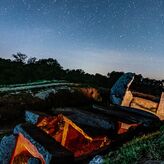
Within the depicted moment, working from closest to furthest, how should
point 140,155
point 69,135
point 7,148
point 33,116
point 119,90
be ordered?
point 140,155
point 7,148
point 33,116
point 69,135
point 119,90

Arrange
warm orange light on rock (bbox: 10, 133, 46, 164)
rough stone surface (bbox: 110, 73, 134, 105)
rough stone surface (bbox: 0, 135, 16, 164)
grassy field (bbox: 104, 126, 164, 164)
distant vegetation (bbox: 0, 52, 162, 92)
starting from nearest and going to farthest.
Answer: grassy field (bbox: 104, 126, 164, 164) < warm orange light on rock (bbox: 10, 133, 46, 164) < rough stone surface (bbox: 0, 135, 16, 164) < rough stone surface (bbox: 110, 73, 134, 105) < distant vegetation (bbox: 0, 52, 162, 92)

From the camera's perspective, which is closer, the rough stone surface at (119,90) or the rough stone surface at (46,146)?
the rough stone surface at (46,146)

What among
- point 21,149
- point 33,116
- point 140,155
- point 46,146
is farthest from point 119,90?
point 140,155

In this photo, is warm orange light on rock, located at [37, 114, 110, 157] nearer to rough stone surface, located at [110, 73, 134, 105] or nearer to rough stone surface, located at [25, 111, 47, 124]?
rough stone surface, located at [25, 111, 47, 124]

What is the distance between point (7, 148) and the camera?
7.19 metres

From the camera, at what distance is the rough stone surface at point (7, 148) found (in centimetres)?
708

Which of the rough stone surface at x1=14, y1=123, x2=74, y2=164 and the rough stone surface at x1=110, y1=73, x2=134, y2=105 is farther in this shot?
the rough stone surface at x1=110, y1=73, x2=134, y2=105

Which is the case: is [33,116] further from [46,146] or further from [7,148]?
[46,146]

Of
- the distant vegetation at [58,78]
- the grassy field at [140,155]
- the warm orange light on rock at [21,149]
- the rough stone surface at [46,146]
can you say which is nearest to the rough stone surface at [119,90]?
the distant vegetation at [58,78]

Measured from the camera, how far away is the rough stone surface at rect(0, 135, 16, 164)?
7078mm

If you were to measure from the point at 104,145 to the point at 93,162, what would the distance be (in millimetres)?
2986

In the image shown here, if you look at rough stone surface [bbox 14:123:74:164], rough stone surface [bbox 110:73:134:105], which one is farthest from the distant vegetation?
rough stone surface [bbox 14:123:74:164]

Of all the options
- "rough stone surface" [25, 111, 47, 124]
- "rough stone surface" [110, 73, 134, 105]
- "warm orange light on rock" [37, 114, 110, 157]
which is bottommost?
"warm orange light on rock" [37, 114, 110, 157]

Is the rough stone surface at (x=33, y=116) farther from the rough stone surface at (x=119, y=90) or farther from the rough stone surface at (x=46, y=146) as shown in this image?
the rough stone surface at (x=119, y=90)
